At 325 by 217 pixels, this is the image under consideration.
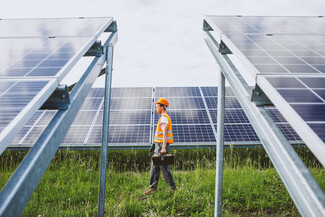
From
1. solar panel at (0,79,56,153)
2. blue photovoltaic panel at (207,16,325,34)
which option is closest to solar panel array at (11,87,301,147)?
blue photovoltaic panel at (207,16,325,34)

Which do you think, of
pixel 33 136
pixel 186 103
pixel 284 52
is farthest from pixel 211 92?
pixel 284 52

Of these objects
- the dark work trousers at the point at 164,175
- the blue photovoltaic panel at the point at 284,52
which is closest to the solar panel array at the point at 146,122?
the dark work trousers at the point at 164,175

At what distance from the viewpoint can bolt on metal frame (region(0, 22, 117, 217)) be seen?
4.13 ft

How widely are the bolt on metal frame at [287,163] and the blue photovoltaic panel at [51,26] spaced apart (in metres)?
2.46

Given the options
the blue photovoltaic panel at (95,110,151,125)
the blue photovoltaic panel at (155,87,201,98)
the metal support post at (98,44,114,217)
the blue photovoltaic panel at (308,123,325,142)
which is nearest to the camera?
the blue photovoltaic panel at (308,123,325,142)

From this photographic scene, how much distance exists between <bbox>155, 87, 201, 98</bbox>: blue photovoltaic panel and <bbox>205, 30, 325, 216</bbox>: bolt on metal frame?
8.92 metres

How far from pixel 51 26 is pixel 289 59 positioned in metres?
3.90

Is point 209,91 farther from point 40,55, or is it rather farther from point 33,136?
point 40,55

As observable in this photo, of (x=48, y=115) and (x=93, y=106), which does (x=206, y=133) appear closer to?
(x=93, y=106)

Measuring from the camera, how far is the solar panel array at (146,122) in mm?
7723

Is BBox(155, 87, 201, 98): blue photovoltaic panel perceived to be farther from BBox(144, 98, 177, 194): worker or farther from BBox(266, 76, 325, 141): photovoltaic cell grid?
BBox(266, 76, 325, 141): photovoltaic cell grid

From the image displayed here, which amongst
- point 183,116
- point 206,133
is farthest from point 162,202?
point 183,116

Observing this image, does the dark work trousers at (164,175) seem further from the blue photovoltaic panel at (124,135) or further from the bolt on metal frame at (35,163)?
the bolt on metal frame at (35,163)

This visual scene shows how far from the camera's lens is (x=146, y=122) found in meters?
8.88
